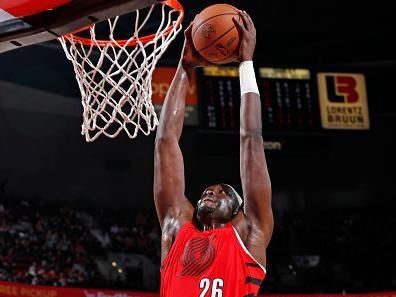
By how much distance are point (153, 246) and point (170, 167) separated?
915 centimetres

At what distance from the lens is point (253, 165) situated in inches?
108

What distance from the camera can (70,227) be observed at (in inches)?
461

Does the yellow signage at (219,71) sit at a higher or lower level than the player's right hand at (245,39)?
higher

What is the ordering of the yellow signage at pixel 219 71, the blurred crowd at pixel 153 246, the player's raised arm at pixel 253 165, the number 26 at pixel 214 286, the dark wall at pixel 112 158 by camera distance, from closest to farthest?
the number 26 at pixel 214 286, the player's raised arm at pixel 253 165, the yellow signage at pixel 219 71, the blurred crowd at pixel 153 246, the dark wall at pixel 112 158

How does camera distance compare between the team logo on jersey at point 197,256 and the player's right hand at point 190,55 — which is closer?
the team logo on jersey at point 197,256

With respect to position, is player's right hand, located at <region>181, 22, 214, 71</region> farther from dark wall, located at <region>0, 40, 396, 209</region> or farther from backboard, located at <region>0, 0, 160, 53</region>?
dark wall, located at <region>0, 40, 396, 209</region>

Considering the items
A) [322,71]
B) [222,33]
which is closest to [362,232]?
[322,71]

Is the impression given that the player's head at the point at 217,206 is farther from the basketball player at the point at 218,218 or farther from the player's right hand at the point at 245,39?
the player's right hand at the point at 245,39

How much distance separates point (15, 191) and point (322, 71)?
18.8 feet

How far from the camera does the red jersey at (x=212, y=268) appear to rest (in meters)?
2.59

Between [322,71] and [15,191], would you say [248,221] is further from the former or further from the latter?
[15,191]

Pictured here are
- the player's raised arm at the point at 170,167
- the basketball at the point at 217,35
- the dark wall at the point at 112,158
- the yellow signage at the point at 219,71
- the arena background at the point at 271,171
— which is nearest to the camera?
the player's raised arm at the point at 170,167

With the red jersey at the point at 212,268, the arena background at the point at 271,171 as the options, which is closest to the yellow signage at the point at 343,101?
the arena background at the point at 271,171

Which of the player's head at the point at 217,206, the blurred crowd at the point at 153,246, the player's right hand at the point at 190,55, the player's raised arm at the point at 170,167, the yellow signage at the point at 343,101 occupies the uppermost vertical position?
the yellow signage at the point at 343,101
